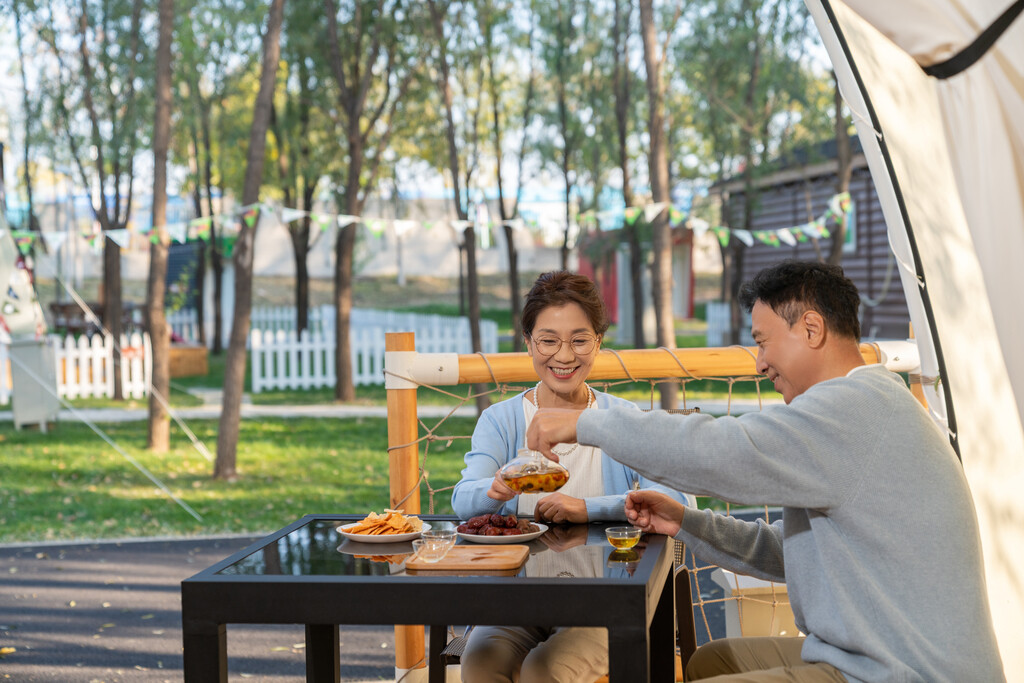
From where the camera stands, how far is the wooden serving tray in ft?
6.89

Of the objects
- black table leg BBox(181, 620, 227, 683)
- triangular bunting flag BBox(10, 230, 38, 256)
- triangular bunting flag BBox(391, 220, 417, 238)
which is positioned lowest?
black table leg BBox(181, 620, 227, 683)

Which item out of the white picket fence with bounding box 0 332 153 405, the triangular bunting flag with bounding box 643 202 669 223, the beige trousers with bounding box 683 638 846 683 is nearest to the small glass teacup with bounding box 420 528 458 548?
the beige trousers with bounding box 683 638 846 683

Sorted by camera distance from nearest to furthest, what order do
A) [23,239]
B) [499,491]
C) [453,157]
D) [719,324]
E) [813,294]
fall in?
[813,294], [499,491], [23,239], [453,157], [719,324]

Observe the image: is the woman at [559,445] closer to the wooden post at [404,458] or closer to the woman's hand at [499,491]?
the woman's hand at [499,491]

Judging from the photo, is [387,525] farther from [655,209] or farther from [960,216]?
[655,209]

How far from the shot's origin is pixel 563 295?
3.03 m

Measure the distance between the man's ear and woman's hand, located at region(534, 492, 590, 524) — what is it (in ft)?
2.81

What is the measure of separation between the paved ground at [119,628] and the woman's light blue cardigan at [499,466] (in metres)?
1.83

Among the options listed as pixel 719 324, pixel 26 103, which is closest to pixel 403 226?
pixel 26 103

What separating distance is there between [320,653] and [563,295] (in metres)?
1.27

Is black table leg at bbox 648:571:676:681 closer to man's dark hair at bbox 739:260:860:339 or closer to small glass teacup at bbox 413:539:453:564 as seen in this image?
small glass teacup at bbox 413:539:453:564

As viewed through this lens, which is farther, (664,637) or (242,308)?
(242,308)

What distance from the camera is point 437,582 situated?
6.53 ft

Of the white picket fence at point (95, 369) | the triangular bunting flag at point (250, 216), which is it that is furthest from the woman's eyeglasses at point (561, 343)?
the white picket fence at point (95, 369)
